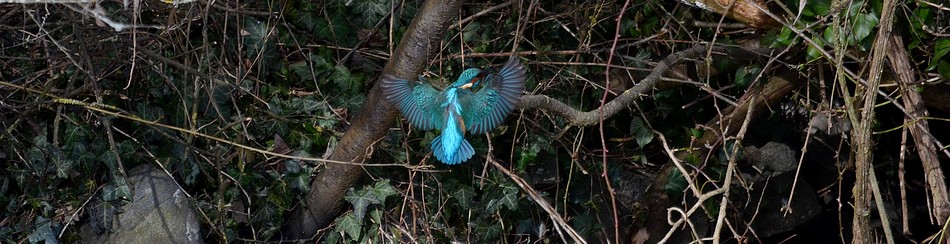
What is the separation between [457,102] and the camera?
279 centimetres

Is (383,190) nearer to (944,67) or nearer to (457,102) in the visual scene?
(457,102)

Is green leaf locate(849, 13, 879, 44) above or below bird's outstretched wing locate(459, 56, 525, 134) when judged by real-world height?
above

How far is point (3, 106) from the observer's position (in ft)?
10.4

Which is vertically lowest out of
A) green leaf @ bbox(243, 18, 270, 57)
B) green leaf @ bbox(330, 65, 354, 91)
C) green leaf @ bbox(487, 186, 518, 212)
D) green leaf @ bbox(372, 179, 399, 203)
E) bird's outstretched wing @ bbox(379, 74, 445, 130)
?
green leaf @ bbox(487, 186, 518, 212)

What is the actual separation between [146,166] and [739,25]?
1.79 m

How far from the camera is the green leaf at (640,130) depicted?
11.3 ft

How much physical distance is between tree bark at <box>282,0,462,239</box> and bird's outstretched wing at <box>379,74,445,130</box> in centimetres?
A: 3

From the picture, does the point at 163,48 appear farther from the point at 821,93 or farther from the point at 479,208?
the point at 821,93

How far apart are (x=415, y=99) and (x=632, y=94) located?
55 centimetres

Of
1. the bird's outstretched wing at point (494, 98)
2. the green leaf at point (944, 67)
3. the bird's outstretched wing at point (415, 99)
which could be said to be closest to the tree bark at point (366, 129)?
the bird's outstretched wing at point (415, 99)

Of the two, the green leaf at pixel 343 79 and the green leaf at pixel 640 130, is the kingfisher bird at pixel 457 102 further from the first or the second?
the green leaf at pixel 640 130

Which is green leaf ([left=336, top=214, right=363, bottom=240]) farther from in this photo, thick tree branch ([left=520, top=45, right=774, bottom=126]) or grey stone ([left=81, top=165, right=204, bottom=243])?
thick tree branch ([left=520, top=45, right=774, bottom=126])

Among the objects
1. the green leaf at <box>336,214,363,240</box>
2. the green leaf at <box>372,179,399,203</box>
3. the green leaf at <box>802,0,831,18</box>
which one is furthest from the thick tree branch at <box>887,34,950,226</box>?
the green leaf at <box>336,214,363,240</box>

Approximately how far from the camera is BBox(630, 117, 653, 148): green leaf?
11.3 feet
